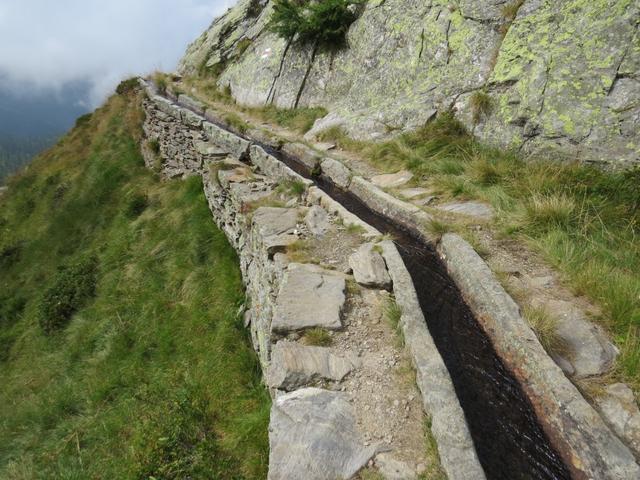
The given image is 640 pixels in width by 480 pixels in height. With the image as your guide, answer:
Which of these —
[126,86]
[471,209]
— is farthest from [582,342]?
[126,86]

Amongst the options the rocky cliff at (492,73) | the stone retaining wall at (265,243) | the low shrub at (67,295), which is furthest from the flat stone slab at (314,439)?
the low shrub at (67,295)

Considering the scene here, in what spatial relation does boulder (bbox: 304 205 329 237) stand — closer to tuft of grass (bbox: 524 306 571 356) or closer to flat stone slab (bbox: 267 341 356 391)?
flat stone slab (bbox: 267 341 356 391)

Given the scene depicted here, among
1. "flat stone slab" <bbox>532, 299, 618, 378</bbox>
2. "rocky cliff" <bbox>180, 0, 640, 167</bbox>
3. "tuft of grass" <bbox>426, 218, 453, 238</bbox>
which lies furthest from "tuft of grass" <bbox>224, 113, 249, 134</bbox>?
"flat stone slab" <bbox>532, 299, 618, 378</bbox>

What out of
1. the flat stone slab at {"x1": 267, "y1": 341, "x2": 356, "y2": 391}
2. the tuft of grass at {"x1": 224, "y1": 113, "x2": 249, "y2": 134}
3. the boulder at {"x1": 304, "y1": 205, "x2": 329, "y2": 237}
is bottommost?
the flat stone slab at {"x1": 267, "y1": 341, "x2": 356, "y2": 391}

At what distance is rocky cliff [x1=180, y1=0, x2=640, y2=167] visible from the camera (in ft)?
22.2

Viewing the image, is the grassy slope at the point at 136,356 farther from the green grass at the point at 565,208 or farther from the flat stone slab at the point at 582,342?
the green grass at the point at 565,208

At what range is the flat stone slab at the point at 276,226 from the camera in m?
5.38

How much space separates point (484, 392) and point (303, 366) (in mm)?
1813

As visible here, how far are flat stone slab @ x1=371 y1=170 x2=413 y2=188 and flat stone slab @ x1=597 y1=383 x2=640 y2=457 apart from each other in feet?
18.0

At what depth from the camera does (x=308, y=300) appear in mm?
4098

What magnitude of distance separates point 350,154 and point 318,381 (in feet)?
26.4

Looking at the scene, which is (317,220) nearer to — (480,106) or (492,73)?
(480,106)

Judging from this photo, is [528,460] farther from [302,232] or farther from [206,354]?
[206,354]

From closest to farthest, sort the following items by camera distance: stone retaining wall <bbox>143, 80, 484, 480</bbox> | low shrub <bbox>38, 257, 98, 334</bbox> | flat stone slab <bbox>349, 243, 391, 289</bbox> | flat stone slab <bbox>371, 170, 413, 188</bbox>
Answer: stone retaining wall <bbox>143, 80, 484, 480</bbox>
flat stone slab <bbox>349, 243, 391, 289</bbox>
flat stone slab <bbox>371, 170, 413, 188</bbox>
low shrub <bbox>38, 257, 98, 334</bbox>
